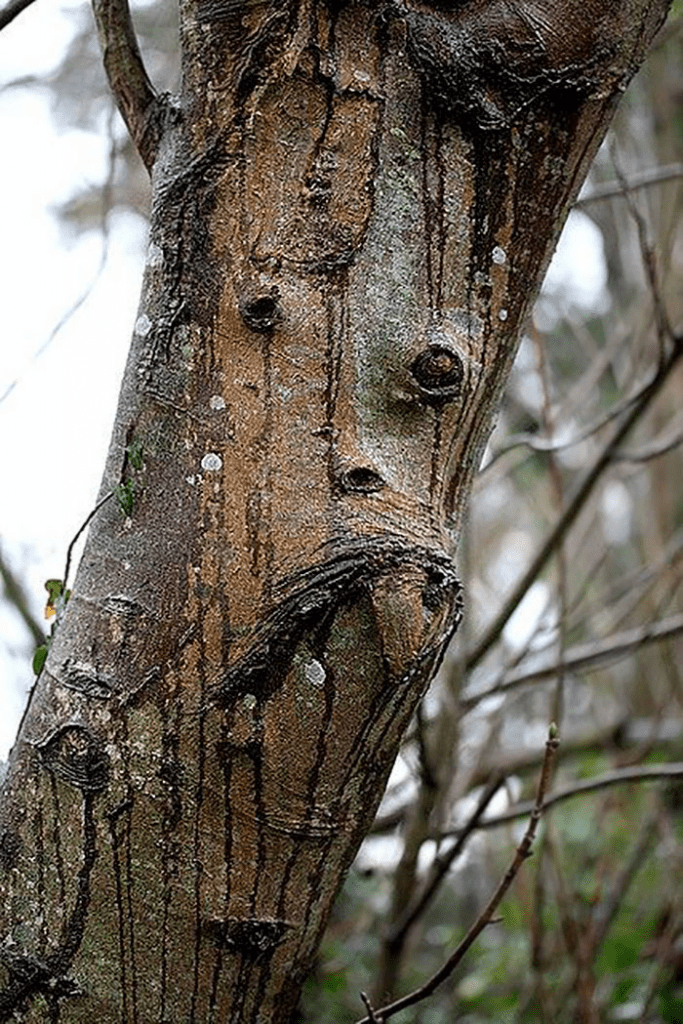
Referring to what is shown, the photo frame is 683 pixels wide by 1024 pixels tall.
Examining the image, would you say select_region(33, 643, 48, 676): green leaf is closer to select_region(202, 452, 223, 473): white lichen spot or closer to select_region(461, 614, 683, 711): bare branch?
select_region(202, 452, 223, 473): white lichen spot

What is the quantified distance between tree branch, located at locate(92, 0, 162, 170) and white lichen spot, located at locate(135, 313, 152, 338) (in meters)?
0.11

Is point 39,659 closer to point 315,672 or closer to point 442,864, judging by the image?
point 315,672

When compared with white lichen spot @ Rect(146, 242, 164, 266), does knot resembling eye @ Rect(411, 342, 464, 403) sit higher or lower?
lower

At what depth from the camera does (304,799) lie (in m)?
0.66

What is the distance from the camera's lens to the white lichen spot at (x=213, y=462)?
0.65 meters

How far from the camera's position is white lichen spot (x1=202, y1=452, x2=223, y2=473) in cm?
65

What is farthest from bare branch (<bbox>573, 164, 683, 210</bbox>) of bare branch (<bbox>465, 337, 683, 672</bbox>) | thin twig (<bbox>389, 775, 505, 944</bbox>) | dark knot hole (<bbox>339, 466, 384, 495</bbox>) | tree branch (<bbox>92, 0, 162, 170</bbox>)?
dark knot hole (<bbox>339, 466, 384, 495</bbox>)

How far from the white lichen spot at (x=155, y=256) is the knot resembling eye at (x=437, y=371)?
163 millimetres

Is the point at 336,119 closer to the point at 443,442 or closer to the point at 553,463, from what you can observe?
the point at 443,442

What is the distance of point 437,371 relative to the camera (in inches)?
26.0

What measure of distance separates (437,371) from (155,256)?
0.60ft

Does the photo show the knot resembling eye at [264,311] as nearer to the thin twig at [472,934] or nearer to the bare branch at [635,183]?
the thin twig at [472,934]

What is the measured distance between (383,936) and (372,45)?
1358 millimetres

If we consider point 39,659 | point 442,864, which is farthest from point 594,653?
point 39,659
